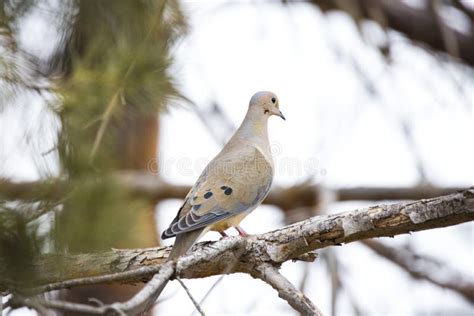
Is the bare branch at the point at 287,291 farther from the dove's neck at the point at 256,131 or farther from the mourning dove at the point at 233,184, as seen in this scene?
the dove's neck at the point at 256,131

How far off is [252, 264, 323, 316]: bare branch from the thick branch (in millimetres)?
47

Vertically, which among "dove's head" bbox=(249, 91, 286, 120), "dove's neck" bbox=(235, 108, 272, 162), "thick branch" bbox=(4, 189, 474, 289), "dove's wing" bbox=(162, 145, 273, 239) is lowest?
"thick branch" bbox=(4, 189, 474, 289)

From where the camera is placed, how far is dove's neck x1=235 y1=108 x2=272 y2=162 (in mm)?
3947

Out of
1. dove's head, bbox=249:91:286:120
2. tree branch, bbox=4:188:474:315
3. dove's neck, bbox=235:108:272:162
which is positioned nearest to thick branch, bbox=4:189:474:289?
tree branch, bbox=4:188:474:315

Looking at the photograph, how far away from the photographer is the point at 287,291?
95.5 inches

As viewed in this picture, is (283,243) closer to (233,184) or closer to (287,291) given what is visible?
(287,291)

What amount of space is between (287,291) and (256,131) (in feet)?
5.53

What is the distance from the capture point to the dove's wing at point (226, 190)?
3.19m

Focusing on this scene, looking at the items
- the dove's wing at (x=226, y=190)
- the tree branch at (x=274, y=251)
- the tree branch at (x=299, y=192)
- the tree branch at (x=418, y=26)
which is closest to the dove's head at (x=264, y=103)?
the dove's wing at (x=226, y=190)

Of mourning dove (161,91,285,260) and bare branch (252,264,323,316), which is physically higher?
mourning dove (161,91,285,260)

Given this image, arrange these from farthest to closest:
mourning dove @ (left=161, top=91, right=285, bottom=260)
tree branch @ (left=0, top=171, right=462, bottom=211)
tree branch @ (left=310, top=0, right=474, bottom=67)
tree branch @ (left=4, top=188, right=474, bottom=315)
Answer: tree branch @ (left=310, top=0, right=474, bottom=67), tree branch @ (left=0, top=171, right=462, bottom=211), mourning dove @ (left=161, top=91, right=285, bottom=260), tree branch @ (left=4, top=188, right=474, bottom=315)

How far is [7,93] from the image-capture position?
2646 mm

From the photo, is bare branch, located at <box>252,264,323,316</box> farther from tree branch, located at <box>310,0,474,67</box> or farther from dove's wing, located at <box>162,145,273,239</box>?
tree branch, located at <box>310,0,474,67</box>

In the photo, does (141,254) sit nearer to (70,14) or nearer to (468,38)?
(70,14)
